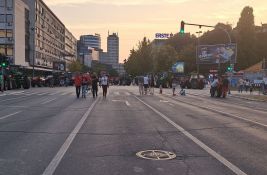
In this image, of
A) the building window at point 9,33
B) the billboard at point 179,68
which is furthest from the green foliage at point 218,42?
the building window at point 9,33

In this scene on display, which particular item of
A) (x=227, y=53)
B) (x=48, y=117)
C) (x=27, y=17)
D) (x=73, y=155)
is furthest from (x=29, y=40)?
(x=73, y=155)

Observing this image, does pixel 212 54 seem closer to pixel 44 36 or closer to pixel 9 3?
pixel 9 3

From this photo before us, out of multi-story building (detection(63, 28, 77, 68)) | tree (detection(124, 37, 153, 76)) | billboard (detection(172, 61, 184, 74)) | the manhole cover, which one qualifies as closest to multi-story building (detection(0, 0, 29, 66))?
tree (detection(124, 37, 153, 76))

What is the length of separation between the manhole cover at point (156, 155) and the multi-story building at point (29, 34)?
231 feet

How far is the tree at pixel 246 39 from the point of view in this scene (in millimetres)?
103875

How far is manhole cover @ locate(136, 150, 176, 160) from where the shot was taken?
8435 mm

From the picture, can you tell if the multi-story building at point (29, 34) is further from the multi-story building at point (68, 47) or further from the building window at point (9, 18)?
the multi-story building at point (68, 47)

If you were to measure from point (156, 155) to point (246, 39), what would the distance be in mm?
99473

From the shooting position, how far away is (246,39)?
342 ft

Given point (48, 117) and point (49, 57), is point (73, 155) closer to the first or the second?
point (48, 117)

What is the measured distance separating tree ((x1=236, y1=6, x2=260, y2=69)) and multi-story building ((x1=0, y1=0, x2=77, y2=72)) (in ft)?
148

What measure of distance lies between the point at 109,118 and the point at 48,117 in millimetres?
2076

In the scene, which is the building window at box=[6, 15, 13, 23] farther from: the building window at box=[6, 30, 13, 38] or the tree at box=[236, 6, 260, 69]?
the tree at box=[236, 6, 260, 69]

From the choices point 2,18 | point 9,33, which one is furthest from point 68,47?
point 9,33
